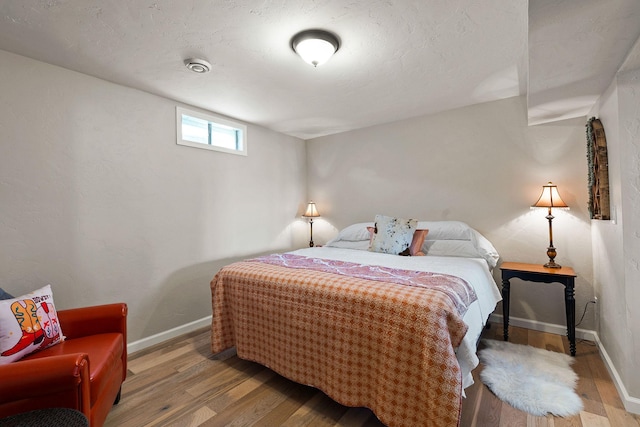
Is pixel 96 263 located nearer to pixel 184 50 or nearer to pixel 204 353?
pixel 204 353

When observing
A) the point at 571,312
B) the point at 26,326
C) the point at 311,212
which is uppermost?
the point at 311,212

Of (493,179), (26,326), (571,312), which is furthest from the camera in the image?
(493,179)

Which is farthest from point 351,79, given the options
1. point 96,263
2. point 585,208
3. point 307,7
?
point 96,263

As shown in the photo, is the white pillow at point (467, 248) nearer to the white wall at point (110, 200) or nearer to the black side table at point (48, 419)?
the white wall at point (110, 200)

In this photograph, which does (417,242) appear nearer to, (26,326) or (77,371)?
(77,371)

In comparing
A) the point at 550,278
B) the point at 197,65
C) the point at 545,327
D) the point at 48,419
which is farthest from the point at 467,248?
the point at 48,419

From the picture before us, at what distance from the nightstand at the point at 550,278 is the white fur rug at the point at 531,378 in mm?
213

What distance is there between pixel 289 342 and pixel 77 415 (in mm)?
1148

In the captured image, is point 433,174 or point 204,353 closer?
point 204,353

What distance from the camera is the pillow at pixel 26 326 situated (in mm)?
1515

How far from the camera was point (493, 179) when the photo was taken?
3127 millimetres

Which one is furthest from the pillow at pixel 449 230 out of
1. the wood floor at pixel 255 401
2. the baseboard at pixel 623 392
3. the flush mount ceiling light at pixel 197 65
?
the flush mount ceiling light at pixel 197 65

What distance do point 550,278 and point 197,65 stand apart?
340 cm

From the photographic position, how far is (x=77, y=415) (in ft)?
3.56
